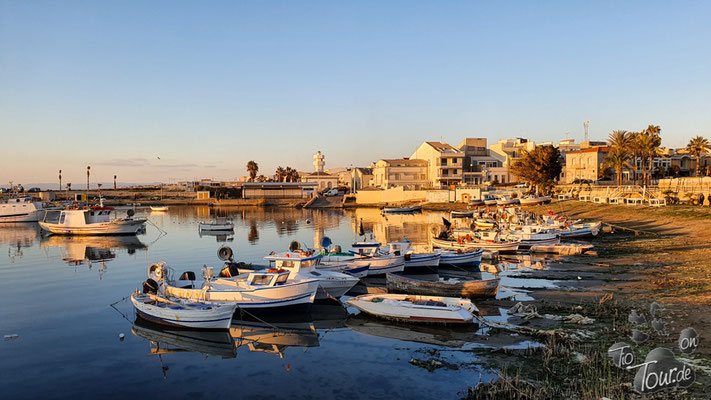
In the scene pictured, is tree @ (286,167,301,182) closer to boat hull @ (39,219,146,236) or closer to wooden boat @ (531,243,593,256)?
boat hull @ (39,219,146,236)

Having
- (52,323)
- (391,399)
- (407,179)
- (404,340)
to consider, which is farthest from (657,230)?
(407,179)

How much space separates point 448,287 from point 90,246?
46.2 m

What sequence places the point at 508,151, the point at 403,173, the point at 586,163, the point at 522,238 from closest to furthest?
1. the point at 522,238
2. the point at 586,163
3. the point at 403,173
4. the point at 508,151

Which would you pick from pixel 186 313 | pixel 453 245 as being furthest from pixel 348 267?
pixel 453 245

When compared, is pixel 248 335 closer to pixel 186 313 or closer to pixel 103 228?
pixel 186 313

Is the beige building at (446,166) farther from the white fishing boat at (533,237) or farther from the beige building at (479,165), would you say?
the white fishing boat at (533,237)

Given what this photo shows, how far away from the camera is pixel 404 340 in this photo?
20062 mm

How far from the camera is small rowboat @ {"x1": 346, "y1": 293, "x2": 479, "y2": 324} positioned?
21250 mm

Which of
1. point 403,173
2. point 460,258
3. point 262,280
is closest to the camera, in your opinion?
point 262,280

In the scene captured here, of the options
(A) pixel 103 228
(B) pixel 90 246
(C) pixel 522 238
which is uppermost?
(C) pixel 522 238

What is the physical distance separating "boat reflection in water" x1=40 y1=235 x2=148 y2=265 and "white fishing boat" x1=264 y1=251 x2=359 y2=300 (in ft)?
87.8

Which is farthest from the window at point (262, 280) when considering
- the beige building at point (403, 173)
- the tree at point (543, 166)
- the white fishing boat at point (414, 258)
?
the beige building at point (403, 173)

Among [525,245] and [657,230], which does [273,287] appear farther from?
[657,230]

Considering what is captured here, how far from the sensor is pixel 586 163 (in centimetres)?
10581
